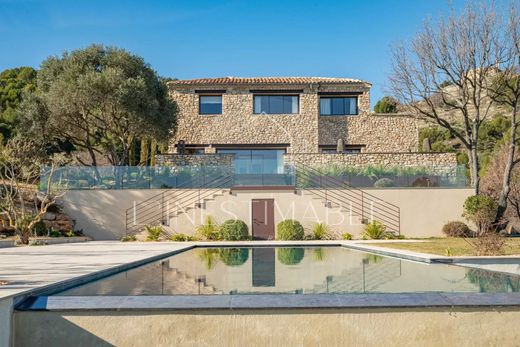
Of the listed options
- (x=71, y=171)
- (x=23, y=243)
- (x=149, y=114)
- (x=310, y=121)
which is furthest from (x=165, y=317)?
(x=310, y=121)

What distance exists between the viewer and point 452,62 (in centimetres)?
2177

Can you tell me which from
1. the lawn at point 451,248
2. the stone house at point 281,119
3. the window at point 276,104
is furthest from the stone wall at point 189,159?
the lawn at point 451,248

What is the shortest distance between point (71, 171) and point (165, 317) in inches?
767

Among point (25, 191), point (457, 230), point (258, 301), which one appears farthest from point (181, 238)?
point (258, 301)

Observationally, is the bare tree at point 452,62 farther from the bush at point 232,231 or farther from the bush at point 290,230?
the bush at point 232,231

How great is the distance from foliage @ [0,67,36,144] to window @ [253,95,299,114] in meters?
14.0

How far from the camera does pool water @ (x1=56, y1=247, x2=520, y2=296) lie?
663 centimetres

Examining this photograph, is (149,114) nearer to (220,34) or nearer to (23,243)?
(220,34)

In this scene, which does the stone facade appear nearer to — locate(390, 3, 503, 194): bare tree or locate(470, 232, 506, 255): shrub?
locate(390, 3, 503, 194): bare tree

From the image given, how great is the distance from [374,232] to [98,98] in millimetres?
14743

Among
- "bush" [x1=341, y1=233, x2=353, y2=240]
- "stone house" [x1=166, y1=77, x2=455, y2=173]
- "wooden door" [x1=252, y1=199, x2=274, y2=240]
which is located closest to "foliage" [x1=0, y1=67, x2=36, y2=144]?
"stone house" [x1=166, y1=77, x2=455, y2=173]

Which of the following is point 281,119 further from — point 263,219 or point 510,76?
point 510,76

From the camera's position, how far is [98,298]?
215 inches

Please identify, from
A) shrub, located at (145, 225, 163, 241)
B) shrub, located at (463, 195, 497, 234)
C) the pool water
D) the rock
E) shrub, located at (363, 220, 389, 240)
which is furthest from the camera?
the rock
